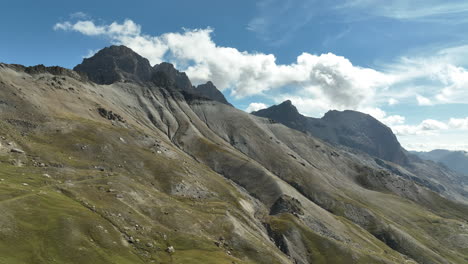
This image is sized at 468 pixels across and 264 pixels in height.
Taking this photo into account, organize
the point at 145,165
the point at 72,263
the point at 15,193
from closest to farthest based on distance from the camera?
1. the point at 72,263
2. the point at 15,193
3. the point at 145,165

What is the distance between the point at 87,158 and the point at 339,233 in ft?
404

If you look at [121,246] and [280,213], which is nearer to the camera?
[121,246]

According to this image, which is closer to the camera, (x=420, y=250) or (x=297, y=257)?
(x=297, y=257)

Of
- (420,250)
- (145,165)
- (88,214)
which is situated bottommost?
(420,250)

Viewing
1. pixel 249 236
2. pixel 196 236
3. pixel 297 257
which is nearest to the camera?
pixel 196 236

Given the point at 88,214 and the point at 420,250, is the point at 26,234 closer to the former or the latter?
the point at 88,214

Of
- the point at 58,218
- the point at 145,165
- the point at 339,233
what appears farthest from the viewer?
the point at 339,233

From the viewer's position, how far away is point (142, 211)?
93.4 meters

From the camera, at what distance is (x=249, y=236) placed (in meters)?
112

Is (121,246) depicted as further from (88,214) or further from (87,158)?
(87,158)

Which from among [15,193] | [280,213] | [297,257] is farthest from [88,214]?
[280,213]

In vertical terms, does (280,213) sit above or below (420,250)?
above

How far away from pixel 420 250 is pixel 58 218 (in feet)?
638

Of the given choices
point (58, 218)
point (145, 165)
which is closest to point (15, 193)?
point (58, 218)
